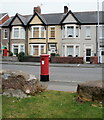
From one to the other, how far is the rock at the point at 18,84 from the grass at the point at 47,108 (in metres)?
0.25

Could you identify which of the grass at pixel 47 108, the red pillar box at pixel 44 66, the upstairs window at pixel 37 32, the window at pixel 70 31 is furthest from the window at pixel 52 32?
the grass at pixel 47 108

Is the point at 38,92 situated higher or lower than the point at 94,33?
lower

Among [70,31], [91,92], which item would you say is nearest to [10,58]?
[70,31]

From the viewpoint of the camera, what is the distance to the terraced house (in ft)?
115

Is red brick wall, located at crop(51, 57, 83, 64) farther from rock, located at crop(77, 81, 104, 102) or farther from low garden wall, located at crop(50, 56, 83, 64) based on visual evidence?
rock, located at crop(77, 81, 104, 102)

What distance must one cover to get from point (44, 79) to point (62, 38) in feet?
86.0

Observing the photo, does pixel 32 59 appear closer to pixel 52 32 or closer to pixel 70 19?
pixel 52 32

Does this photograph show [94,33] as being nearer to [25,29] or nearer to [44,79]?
[25,29]

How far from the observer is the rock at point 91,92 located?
505cm

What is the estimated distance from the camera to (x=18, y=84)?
591 cm

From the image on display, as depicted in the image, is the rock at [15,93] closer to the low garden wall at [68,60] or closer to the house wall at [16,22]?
A: the low garden wall at [68,60]

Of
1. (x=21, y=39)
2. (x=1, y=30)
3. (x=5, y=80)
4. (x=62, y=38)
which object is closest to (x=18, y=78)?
(x=5, y=80)

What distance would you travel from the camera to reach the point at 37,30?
124 feet

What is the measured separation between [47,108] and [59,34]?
3243 centimetres
